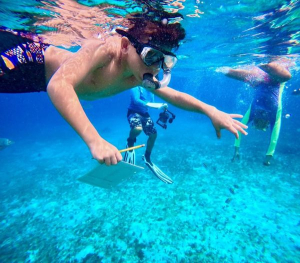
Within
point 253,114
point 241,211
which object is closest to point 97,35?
point 253,114

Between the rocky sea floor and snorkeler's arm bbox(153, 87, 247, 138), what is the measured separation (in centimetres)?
418

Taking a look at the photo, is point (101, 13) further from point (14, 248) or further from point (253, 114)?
point (14, 248)

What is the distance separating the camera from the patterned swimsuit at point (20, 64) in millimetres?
3145

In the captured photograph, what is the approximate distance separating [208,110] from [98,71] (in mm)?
1938

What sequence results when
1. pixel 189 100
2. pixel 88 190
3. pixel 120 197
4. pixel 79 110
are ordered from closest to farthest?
pixel 79 110 → pixel 189 100 → pixel 120 197 → pixel 88 190

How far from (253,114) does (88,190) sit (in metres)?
8.87

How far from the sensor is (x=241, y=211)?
6.72 metres

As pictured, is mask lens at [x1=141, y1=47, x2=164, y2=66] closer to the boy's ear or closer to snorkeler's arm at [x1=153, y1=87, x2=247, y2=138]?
the boy's ear

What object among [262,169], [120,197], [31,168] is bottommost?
[31,168]

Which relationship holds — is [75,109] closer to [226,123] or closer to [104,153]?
[104,153]

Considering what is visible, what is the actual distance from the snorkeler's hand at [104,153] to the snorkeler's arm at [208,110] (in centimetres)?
170

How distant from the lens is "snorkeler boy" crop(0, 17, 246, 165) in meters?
1.86

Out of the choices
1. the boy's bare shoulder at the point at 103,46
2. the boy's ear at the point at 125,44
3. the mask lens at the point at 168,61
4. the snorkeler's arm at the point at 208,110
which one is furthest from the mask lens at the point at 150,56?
the snorkeler's arm at the point at 208,110

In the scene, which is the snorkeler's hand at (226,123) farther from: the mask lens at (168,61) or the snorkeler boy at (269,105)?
the snorkeler boy at (269,105)
